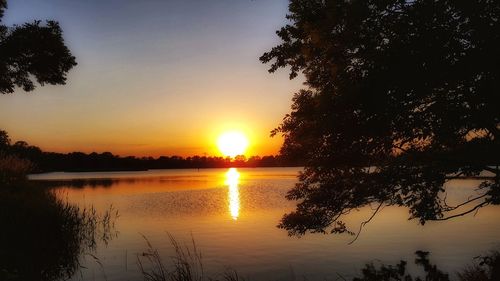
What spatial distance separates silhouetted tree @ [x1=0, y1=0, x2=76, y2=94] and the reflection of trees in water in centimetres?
581

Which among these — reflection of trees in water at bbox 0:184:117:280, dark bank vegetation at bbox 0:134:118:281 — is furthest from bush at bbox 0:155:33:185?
reflection of trees in water at bbox 0:184:117:280

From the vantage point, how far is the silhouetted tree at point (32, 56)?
64.6ft

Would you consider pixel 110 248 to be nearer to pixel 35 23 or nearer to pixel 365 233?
pixel 35 23

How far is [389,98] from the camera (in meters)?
6.73

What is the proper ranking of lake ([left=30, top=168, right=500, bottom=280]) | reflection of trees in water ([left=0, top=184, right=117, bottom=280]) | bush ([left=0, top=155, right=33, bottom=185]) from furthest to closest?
1. bush ([left=0, top=155, right=33, bottom=185])
2. lake ([left=30, top=168, right=500, bottom=280])
3. reflection of trees in water ([left=0, top=184, right=117, bottom=280])

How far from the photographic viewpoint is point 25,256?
606 inches

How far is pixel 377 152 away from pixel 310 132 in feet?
5.44

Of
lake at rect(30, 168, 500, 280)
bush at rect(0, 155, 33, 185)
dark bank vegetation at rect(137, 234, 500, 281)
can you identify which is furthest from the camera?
bush at rect(0, 155, 33, 185)

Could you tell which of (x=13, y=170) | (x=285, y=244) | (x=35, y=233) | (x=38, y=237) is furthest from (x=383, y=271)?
(x=13, y=170)

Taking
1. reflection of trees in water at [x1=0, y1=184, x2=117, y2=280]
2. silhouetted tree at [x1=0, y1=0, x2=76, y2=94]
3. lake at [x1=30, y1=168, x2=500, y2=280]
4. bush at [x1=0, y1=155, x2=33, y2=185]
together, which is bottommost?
lake at [x1=30, y1=168, x2=500, y2=280]

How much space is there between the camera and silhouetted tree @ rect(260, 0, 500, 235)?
6.22 meters

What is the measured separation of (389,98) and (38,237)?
16.6 metres

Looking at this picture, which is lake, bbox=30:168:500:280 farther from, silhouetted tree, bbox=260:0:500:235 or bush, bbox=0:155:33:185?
silhouetted tree, bbox=260:0:500:235

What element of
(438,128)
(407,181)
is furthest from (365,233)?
(438,128)
